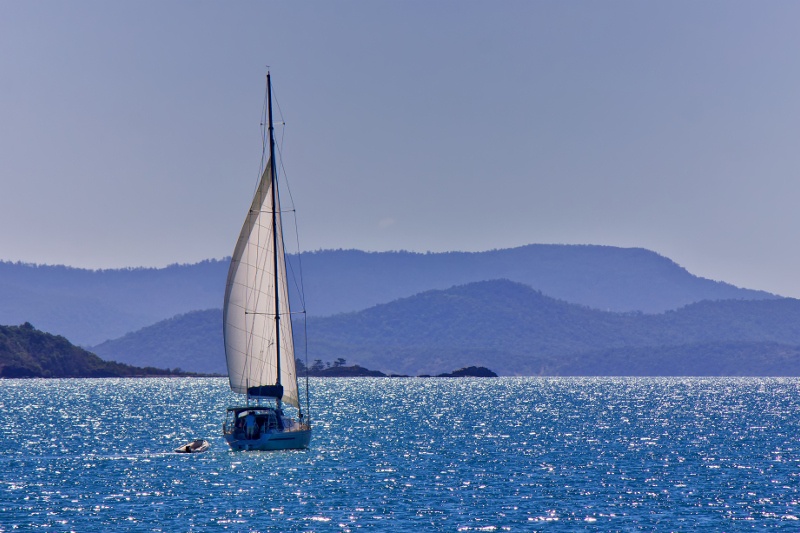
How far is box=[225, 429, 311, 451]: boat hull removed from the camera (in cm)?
8750

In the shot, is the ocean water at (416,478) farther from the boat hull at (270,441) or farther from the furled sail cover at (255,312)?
the furled sail cover at (255,312)

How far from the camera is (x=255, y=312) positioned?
88375 mm

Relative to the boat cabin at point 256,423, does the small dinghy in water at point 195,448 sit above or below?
below

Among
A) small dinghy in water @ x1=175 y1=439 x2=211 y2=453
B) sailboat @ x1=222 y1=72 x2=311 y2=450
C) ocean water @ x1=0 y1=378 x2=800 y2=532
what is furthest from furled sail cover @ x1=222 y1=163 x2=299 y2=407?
small dinghy in water @ x1=175 y1=439 x2=211 y2=453

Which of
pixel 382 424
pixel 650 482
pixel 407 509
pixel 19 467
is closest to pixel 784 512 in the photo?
pixel 650 482

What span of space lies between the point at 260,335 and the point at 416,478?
18378 mm

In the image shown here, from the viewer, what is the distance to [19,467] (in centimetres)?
8450

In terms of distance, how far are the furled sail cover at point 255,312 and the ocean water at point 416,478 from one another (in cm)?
611

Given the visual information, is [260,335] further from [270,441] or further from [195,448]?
[195,448]

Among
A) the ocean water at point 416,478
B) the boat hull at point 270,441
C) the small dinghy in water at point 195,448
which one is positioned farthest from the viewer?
the small dinghy in water at point 195,448

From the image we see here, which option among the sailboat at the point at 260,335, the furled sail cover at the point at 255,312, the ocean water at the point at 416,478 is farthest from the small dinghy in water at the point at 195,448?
the furled sail cover at the point at 255,312

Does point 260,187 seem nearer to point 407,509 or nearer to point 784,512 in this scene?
point 407,509

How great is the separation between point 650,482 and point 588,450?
71.3 ft

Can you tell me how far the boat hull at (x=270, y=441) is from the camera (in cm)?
8750
